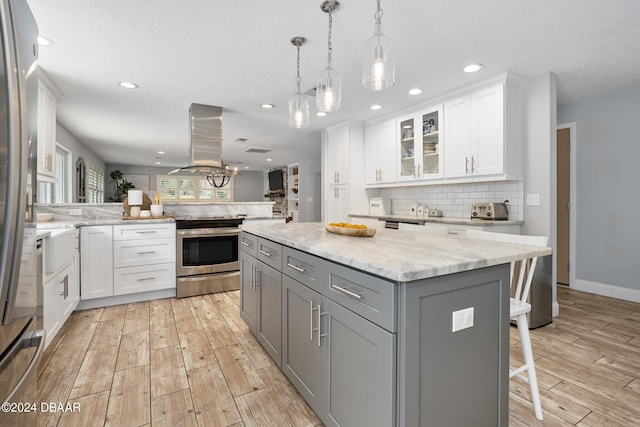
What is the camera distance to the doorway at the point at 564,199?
3998 millimetres

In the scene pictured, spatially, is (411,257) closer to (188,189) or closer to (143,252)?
(143,252)

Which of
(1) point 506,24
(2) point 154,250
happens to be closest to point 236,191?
(2) point 154,250

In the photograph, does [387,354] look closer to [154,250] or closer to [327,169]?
[154,250]

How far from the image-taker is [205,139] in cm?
402

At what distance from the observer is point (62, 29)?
2.24 metres

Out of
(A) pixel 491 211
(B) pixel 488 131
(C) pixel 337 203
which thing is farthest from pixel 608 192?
(C) pixel 337 203

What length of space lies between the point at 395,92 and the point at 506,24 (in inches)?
57.0

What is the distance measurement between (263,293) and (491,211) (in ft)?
8.10

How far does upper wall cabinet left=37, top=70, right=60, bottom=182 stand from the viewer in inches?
120

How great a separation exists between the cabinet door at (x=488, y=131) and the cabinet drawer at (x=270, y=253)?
7.86 feet

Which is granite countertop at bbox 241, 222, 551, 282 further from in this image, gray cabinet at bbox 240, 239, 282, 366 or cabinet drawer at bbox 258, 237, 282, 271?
gray cabinet at bbox 240, 239, 282, 366

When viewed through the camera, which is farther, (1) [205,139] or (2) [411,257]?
(1) [205,139]

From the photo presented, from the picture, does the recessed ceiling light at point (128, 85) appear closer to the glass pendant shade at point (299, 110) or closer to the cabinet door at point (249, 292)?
the glass pendant shade at point (299, 110)

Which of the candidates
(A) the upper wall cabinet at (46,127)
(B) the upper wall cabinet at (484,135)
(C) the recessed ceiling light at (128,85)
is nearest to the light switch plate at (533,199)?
(B) the upper wall cabinet at (484,135)
